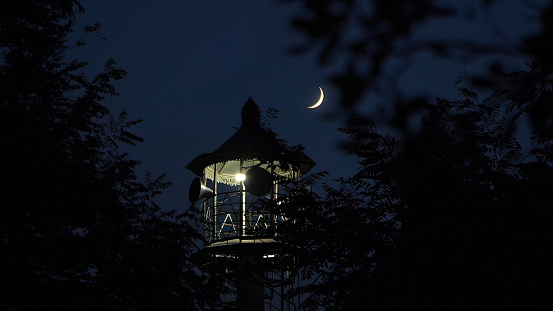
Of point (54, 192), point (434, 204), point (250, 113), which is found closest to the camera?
point (434, 204)

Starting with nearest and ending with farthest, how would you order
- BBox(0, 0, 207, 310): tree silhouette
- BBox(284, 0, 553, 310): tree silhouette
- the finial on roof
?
BBox(284, 0, 553, 310): tree silhouette < BBox(0, 0, 207, 310): tree silhouette < the finial on roof

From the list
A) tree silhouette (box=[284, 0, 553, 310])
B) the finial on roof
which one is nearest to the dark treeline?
tree silhouette (box=[284, 0, 553, 310])

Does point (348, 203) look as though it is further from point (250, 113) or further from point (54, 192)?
point (250, 113)

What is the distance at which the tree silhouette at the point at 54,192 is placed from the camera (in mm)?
9289

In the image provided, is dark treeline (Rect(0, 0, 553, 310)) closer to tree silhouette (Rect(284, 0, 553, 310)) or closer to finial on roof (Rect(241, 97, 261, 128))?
tree silhouette (Rect(284, 0, 553, 310))

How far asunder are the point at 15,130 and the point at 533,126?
803 centimetres

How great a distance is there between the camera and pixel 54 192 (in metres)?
9.84

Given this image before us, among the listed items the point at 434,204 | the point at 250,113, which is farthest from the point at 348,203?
the point at 250,113

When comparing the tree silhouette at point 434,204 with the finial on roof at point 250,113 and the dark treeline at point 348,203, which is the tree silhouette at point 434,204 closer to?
the dark treeline at point 348,203

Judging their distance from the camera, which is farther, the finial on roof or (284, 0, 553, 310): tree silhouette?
the finial on roof

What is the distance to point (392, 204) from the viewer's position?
30.6 ft

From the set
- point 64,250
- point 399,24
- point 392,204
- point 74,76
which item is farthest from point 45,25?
point 399,24

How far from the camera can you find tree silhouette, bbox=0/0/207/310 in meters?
9.29

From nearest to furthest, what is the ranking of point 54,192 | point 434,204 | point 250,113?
point 434,204 → point 54,192 → point 250,113
